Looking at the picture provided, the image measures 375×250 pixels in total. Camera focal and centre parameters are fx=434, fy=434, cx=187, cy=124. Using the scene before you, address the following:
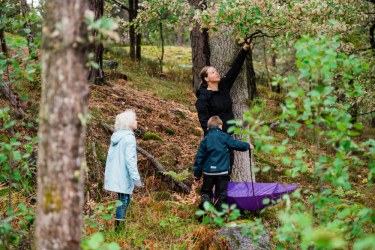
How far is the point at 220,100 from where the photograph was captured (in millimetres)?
6570

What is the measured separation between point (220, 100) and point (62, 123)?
13.9 feet

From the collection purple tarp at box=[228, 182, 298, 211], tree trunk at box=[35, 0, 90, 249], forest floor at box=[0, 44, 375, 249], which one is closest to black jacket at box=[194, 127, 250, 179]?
purple tarp at box=[228, 182, 298, 211]

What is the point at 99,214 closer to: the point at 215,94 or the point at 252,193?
the point at 252,193

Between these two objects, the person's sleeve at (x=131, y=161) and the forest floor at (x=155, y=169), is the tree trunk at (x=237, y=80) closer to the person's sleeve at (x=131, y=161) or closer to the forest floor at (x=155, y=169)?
the forest floor at (x=155, y=169)

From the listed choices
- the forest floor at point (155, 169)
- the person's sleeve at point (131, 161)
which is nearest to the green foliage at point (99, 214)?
the forest floor at point (155, 169)

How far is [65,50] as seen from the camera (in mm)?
2510

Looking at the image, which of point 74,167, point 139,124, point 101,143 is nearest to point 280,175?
point 139,124

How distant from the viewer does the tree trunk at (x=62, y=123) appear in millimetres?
2518

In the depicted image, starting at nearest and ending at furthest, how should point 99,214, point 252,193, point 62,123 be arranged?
point 62,123
point 99,214
point 252,193

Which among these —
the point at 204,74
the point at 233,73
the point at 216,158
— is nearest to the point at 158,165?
the point at 216,158

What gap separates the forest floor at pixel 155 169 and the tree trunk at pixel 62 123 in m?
1.39

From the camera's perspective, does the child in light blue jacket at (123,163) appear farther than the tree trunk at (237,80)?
No

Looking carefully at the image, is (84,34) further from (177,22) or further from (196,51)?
(196,51)

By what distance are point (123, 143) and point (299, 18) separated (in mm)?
2967
